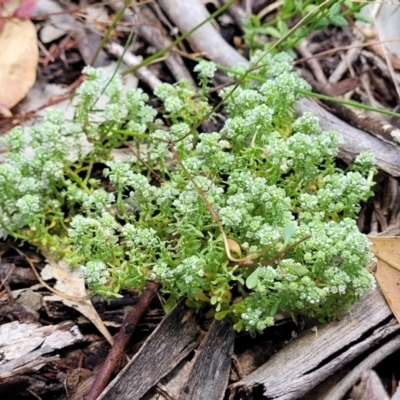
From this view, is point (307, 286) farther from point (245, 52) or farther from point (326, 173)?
point (245, 52)

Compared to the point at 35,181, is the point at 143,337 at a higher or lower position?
lower

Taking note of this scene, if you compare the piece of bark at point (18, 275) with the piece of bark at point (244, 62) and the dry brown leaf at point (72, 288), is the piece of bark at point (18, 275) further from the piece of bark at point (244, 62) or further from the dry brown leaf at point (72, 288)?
the piece of bark at point (244, 62)

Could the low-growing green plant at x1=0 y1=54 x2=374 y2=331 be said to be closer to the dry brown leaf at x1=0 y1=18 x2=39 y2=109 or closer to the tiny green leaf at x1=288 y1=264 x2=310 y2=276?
the tiny green leaf at x1=288 y1=264 x2=310 y2=276

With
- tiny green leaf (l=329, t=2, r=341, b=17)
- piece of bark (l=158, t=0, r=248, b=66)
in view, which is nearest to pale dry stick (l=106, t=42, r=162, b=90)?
piece of bark (l=158, t=0, r=248, b=66)

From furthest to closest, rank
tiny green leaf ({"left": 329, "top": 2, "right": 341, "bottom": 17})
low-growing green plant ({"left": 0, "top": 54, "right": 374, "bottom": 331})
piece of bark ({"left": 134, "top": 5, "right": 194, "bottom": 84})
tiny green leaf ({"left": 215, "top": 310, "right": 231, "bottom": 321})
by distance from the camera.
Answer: piece of bark ({"left": 134, "top": 5, "right": 194, "bottom": 84}) → tiny green leaf ({"left": 329, "top": 2, "right": 341, "bottom": 17}) → tiny green leaf ({"left": 215, "top": 310, "right": 231, "bottom": 321}) → low-growing green plant ({"left": 0, "top": 54, "right": 374, "bottom": 331})

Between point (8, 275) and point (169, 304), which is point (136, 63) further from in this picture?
point (169, 304)

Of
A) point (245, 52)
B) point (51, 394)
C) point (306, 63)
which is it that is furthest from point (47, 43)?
point (51, 394)
